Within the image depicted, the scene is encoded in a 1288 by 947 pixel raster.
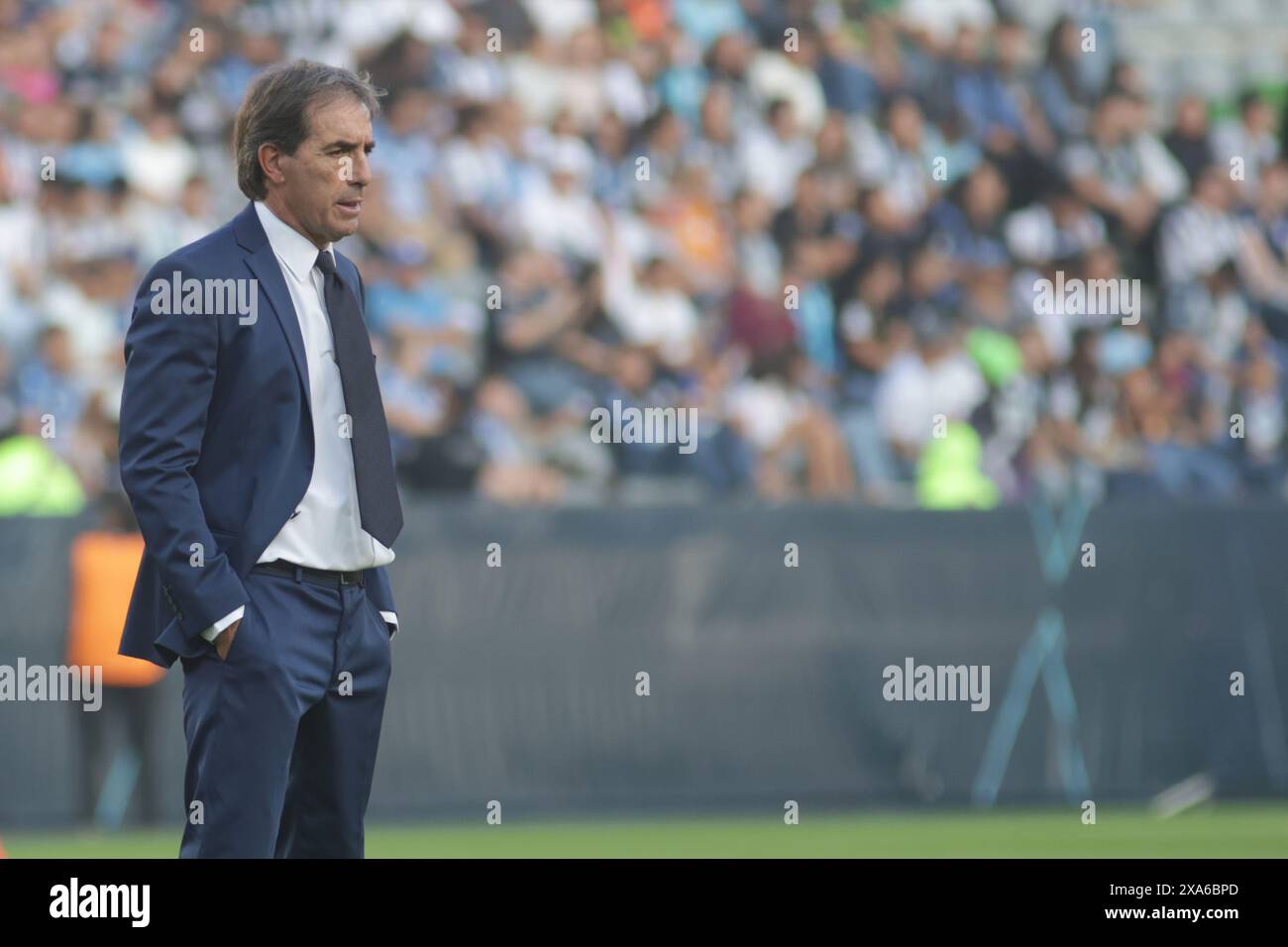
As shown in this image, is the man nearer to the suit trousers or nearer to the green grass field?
the suit trousers

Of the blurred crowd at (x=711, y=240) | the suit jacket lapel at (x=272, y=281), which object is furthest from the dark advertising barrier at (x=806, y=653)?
the suit jacket lapel at (x=272, y=281)

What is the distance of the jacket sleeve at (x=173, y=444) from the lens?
460 cm

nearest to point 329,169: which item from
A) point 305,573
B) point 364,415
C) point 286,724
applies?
point 364,415

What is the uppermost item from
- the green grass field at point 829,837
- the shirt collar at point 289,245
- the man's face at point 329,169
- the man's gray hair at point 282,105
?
the man's gray hair at point 282,105

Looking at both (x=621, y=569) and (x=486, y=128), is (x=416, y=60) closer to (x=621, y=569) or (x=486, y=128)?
(x=486, y=128)

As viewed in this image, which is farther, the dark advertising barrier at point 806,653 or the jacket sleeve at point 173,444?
the dark advertising barrier at point 806,653

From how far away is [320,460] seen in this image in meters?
4.86

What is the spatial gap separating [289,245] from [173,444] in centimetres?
57

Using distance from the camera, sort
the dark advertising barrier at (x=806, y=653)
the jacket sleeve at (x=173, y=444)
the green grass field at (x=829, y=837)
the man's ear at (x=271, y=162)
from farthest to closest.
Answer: the dark advertising barrier at (x=806, y=653) → the green grass field at (x=829, y=837) → the man's ear at (x=271, y=162) → the jacket sleeve at (x=173, y=444)

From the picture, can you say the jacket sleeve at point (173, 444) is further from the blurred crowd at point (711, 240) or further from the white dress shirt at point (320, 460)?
the blurred crowd at point (711, 240)

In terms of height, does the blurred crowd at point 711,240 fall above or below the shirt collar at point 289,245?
above

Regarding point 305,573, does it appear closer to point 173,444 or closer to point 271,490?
point 271,490

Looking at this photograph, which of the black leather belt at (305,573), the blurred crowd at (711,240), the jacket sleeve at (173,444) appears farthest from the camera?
the blurred crowd at (711,240)

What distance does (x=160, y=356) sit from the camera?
469 centimetres
